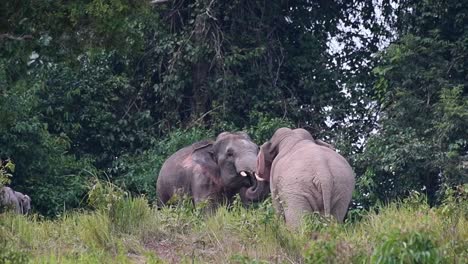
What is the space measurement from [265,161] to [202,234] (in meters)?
3.57

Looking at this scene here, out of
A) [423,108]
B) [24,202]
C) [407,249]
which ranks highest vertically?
[407,249]

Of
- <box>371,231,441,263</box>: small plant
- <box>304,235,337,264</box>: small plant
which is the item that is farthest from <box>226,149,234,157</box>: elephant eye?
<box>371,231,441,263</box>: small plant

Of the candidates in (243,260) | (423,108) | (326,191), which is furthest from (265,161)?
(243,260)

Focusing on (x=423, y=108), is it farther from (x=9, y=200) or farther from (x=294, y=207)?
(x=9, y=200)

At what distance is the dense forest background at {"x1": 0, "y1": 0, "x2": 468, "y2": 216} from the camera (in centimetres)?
1931

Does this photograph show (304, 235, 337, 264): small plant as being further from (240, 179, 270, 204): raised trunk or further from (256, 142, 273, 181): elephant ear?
(240, 179, 270, 204): raised trunk

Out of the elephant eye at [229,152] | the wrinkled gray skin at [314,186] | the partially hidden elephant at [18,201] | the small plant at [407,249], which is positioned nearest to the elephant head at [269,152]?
the elephant eye at [229,152]

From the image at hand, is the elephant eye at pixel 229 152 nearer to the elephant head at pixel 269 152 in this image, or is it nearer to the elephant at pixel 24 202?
the elephant head at pixel 269 152

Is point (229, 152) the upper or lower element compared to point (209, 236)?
lower

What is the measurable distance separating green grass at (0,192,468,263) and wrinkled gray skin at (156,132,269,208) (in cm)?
292

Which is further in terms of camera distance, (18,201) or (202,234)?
(18,201)

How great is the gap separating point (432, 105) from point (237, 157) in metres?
3.40

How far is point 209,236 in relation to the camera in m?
12.9

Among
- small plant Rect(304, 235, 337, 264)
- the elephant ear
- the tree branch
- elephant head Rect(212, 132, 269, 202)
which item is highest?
the tree branch
